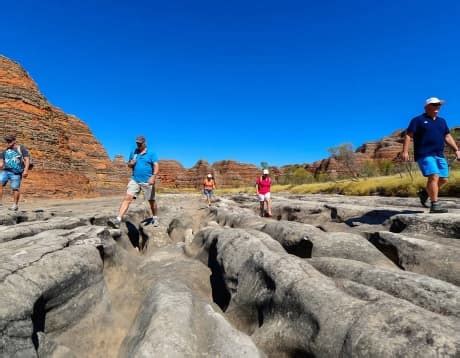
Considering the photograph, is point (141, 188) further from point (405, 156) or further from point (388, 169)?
point (388, 169)

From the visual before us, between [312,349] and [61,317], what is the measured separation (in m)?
2.55

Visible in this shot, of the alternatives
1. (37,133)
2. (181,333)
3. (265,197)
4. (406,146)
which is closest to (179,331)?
(181,333)

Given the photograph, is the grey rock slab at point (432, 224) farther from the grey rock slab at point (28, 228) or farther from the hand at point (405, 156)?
the grey rock slab at point (28, 228)

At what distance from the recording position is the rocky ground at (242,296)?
2.56 m

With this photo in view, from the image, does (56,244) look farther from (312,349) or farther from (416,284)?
(416,284)

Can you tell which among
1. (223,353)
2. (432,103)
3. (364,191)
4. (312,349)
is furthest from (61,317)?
(364,191)

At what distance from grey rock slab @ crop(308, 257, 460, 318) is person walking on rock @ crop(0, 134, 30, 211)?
360 inches

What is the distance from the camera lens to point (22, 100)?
27484 mm

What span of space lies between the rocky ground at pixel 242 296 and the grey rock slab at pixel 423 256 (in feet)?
0.05

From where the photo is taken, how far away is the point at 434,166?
20.4 ft

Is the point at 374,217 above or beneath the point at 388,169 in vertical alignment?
beneath

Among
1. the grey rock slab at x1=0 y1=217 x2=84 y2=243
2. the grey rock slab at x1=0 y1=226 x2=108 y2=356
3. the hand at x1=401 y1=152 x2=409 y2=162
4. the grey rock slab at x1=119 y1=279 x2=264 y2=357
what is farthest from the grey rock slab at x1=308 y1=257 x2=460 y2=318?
the grey rock slab at x1=0 y1=217 x2=84 y2=243

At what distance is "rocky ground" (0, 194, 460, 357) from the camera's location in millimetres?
2557

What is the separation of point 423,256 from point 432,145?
2965 mm
